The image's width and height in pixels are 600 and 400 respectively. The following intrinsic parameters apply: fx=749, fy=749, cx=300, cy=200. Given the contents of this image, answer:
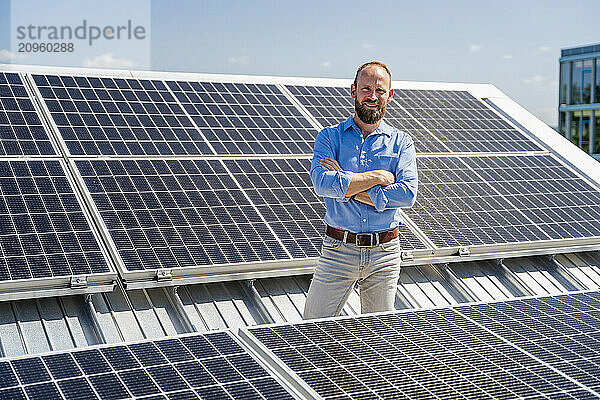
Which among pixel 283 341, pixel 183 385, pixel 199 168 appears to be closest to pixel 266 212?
pixel 199 168

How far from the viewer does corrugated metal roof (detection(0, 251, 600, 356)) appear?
788 cm

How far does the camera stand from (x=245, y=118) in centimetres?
1244

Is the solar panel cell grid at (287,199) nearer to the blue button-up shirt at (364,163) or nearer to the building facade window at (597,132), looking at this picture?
the blue button-up shirt at (364,163)

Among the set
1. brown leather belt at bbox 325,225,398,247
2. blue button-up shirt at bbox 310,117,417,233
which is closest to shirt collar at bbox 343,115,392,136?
blue button-up shirt at bbox 310,117,417,233

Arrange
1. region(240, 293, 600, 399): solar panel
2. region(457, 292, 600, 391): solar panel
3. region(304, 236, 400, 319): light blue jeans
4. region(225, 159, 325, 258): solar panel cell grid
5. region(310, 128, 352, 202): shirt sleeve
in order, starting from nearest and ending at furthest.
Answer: region(240, 293, 600, 399): solar panel < region(457, 292, 600, 391): solar panel < region(310, 128, 352, 202): shirt sleeve < region(304, 236, 400, 319): light blue jeans < region(225, 159, 325, 258): solar panel cell grid

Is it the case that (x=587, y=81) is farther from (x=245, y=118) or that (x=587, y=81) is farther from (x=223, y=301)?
(x=223, y=301)

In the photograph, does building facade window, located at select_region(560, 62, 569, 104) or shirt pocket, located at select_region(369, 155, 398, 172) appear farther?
building facade window, located at select_region(560, 62, 569, 104)

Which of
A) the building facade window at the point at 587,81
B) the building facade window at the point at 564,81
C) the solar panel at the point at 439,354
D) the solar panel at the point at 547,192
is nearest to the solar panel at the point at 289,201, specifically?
the solar panel at the point at 547,192

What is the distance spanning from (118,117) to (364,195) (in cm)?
576

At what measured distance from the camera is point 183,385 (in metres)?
5.05

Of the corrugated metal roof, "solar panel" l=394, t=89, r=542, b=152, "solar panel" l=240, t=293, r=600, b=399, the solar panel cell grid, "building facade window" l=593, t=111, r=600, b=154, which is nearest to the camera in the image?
"solar panel" l=240, t=293, r=600, b=399

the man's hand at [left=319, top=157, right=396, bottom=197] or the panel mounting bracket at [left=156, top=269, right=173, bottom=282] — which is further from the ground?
the man's hand at [left=319, top=157, right=396, bottom=197]

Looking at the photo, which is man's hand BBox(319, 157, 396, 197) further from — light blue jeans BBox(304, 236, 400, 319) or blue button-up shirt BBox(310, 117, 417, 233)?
light blue jeans BBox(304, 236, 400, 319)

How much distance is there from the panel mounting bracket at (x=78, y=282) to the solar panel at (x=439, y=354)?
109 inches
